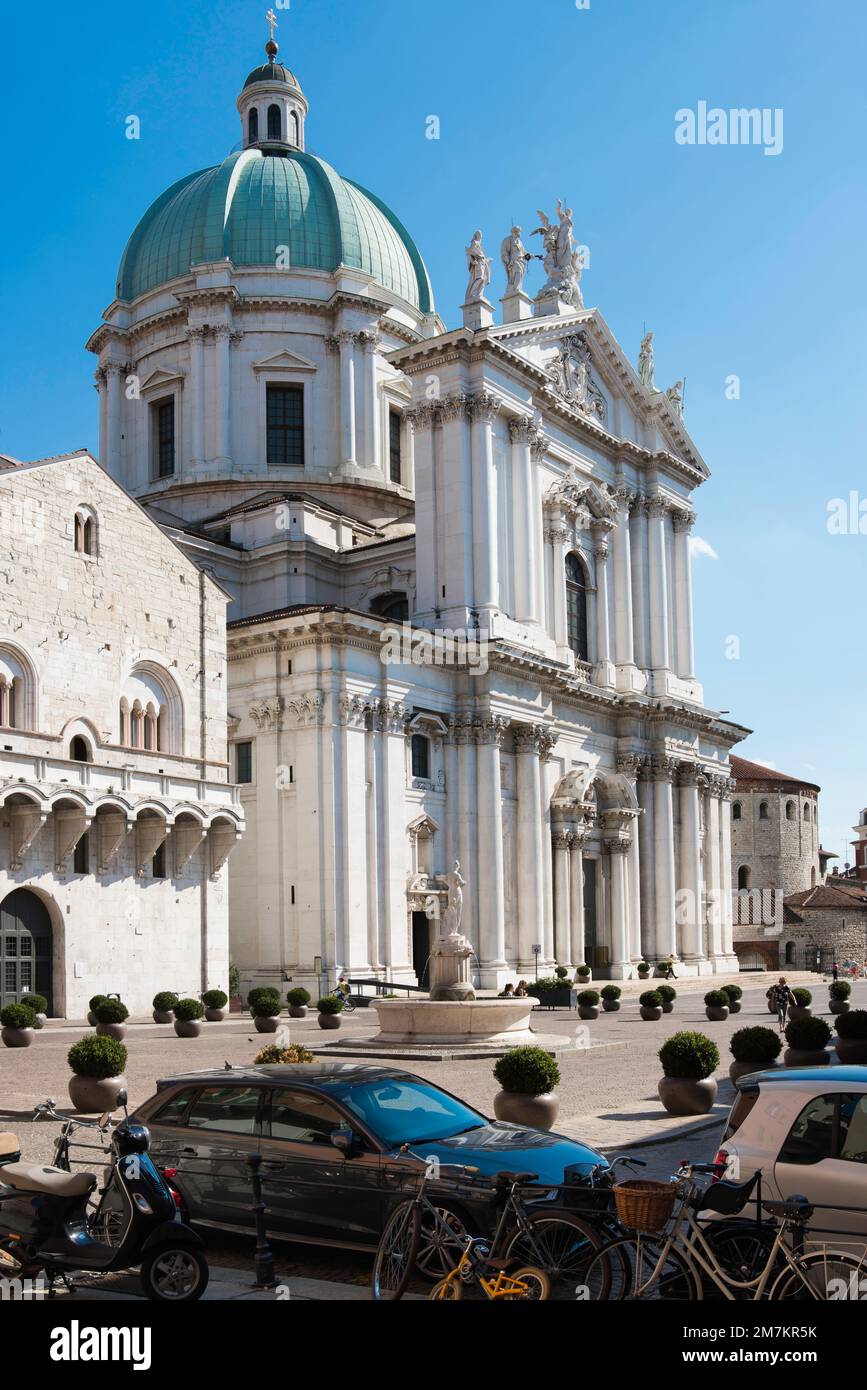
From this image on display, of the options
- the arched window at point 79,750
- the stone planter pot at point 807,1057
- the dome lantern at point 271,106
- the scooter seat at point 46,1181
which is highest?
the dome lantern at point 271,106

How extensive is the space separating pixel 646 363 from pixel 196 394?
22188 millimetres

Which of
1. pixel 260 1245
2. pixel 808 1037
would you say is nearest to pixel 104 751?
pixel 808 1037

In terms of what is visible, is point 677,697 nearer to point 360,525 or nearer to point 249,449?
point 360,525

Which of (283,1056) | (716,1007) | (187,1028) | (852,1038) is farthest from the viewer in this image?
(716,1007)

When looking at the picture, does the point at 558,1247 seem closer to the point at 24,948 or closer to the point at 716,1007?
the point at 24,948

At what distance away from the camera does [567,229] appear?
6388cm

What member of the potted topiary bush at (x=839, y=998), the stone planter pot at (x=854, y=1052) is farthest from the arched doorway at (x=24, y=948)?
the potted topiary bush at (x=839, y=998)

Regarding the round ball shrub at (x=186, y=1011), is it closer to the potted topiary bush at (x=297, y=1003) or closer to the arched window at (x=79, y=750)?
the potted topiary bush at (x=297, y=1003)

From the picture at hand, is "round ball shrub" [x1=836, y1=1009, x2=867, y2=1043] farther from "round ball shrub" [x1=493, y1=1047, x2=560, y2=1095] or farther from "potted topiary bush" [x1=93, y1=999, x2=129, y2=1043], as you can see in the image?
"potted topiary bush" [x1=93, y1=999, x2=129, y2=1043]

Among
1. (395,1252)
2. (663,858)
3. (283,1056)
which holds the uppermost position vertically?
(663,858)

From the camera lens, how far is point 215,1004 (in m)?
39.1

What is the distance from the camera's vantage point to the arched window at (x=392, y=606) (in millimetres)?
57844

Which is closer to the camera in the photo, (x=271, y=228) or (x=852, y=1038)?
(x=852, y=1038)

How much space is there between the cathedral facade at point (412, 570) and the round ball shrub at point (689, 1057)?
2796cm
